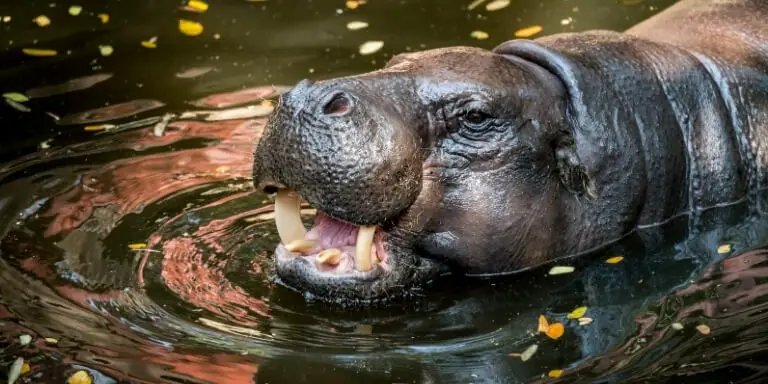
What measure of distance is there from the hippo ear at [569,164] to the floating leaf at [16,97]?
14.5ft

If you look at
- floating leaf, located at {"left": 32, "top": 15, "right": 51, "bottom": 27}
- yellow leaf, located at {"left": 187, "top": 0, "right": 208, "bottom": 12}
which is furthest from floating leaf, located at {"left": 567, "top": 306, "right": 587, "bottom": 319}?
floating leaf, located at {"left": 32, "top": 15, "right": 51, "bottom": 27}

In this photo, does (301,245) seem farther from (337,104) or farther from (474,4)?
(474,4)

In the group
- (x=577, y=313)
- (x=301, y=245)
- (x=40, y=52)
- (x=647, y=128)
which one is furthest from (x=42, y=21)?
(x=577, y=313)

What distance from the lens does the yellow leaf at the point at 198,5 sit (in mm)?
10953

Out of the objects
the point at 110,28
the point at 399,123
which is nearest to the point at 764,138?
the point at 399,123

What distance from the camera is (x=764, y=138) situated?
689cm

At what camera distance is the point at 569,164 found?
616 centimetres

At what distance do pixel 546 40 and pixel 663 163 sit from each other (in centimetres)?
89

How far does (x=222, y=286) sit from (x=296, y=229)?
20.3 inches

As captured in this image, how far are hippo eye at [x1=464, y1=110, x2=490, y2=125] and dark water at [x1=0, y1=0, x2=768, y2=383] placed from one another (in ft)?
2.77

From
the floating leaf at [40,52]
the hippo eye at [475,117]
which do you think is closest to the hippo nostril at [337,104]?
the hippo eye at [475,117]

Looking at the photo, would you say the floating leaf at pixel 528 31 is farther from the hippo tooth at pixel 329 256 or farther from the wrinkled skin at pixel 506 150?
the hippo tooth at pixel 329 256

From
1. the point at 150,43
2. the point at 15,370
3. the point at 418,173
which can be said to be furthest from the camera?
the point at 150,43

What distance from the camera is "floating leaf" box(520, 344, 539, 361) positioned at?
5496 millimetres
